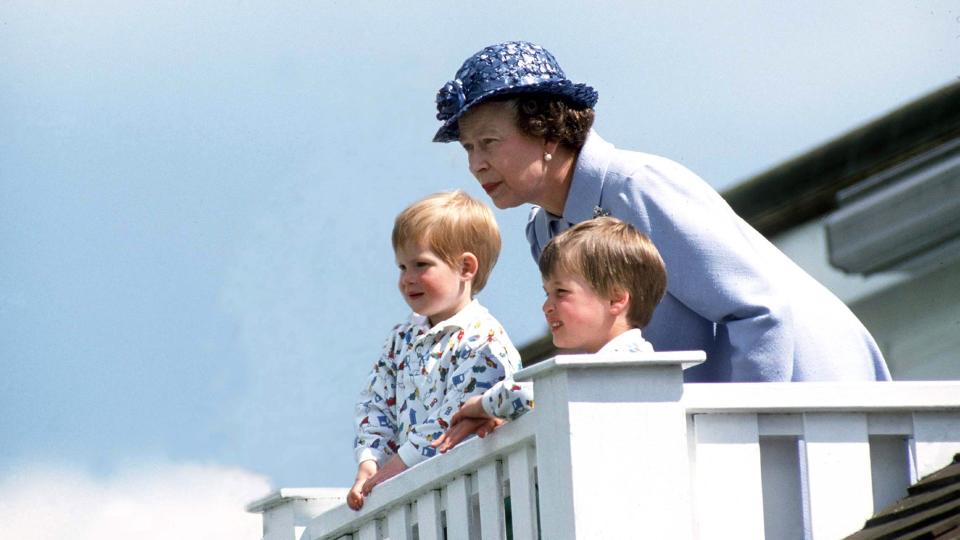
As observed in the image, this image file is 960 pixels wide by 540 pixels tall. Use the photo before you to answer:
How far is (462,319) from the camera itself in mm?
5348

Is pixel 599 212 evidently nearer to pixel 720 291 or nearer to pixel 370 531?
pixel 720 291

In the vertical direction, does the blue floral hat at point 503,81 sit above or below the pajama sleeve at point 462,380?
above

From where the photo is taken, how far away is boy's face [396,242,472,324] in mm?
5387

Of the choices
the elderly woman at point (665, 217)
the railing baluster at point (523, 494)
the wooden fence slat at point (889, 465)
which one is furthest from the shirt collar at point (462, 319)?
the wooden fence slat at point (889, 465)

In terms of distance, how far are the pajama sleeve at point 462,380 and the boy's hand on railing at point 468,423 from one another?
0.37m

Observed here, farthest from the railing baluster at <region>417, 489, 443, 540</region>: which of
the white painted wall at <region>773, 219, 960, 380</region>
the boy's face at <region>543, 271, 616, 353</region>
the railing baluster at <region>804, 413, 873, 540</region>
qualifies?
the white painted wall at <region>773, 219, 960, 380</region>

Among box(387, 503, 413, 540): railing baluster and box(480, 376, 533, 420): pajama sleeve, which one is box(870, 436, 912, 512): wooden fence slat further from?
box(387, 503, 413, 540): railing baluster

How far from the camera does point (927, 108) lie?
12.7 m

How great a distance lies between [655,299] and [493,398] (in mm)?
472

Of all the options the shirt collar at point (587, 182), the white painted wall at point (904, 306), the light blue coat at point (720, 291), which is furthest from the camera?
the white painted wall at point (904, 306)

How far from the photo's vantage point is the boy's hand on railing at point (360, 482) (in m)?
5.19

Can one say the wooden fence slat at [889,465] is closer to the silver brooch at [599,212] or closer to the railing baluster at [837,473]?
the railing baluster at [837,473]

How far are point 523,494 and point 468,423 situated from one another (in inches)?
16.1

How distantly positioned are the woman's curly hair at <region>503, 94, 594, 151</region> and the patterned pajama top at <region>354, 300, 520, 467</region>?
56 cm
